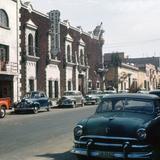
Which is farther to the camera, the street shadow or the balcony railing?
the balcony railing

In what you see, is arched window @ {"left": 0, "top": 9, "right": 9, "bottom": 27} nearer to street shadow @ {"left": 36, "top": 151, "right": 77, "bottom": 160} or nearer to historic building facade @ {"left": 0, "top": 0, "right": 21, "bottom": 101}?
historic building facade @ {"left": 0, "top": 0, "right": 21, "bottom": 101}

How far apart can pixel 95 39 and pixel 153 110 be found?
181ft

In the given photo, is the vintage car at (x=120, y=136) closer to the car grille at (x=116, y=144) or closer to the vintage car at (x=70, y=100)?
the car grille at (x=116, y=144)

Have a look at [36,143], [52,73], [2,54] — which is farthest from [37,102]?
[36,143]

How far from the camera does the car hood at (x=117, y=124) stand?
982cm

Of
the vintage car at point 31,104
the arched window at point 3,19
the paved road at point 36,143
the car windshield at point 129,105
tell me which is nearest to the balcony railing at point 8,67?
the arched window at point 3,19

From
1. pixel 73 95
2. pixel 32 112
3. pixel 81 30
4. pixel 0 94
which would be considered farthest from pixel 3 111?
pixel 81 30

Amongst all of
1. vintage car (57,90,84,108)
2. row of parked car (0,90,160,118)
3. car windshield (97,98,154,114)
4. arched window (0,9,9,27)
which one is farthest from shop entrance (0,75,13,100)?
car windshield (97,98,154,114)

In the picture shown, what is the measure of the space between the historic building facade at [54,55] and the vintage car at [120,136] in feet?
107

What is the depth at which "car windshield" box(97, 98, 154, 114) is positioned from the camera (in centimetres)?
1105

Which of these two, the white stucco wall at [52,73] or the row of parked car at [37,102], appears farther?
the white stucco wall at [52,73]

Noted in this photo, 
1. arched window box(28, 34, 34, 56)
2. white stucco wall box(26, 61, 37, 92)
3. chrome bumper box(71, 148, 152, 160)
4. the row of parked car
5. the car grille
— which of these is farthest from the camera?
arched window box(28, 34, 34, 56)

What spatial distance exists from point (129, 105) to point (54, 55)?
39453 mm

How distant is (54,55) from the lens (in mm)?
50281
